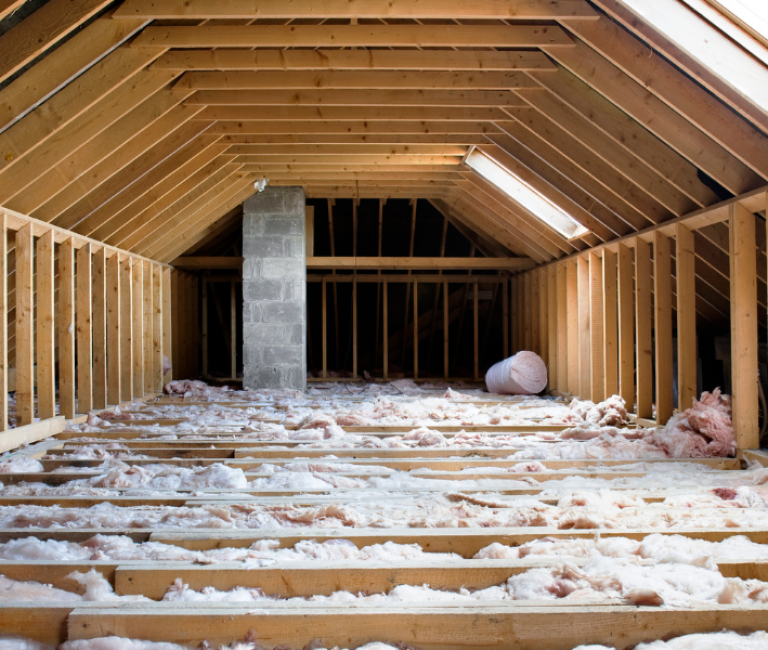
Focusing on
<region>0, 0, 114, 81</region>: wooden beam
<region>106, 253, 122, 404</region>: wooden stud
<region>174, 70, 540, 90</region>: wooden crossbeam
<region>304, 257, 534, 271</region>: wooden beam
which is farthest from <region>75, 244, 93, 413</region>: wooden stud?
A: <region>304, 257, 534, 271</region>: wooden beam

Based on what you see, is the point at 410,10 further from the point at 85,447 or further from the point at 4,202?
the point at 85,447

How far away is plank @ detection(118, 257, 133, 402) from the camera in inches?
274

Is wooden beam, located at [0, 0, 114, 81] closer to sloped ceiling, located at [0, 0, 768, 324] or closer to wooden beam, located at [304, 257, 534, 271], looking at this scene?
sloped ceiling, located at [0, 0, 768, 324]

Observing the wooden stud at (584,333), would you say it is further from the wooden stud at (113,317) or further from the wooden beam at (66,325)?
the wooden beam at (66,325)

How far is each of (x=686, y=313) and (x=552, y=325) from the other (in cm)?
335

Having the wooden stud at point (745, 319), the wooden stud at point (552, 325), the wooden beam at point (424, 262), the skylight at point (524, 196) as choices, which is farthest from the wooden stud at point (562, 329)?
the wooden stud at point (745, 319)

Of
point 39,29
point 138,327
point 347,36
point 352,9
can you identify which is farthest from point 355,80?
point 138,327

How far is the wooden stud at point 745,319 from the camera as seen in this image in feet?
13.4

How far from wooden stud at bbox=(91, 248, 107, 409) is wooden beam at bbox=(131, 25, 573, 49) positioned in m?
2.86

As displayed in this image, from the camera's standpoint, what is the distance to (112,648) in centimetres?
181

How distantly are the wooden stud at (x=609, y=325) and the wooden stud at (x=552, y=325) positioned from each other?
68.9 inches

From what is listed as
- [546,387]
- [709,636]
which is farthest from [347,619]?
[546,387]

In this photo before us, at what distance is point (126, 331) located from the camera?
6.97m

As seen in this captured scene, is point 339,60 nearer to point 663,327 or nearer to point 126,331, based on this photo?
point 663,327
